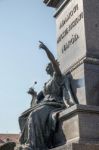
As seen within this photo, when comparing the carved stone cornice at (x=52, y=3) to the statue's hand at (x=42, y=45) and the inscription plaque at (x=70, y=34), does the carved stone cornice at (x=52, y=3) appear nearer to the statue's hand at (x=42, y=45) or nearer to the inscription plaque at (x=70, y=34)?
the inscription plaque at (x=70, y=34)

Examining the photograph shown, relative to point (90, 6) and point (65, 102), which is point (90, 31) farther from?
point (65, 102)

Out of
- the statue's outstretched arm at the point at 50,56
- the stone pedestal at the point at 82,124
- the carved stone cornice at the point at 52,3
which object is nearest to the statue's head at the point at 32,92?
the statue's outstretched arm at the point at 50,56

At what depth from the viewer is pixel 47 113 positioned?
1031 cm

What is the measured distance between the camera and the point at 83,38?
11.1m

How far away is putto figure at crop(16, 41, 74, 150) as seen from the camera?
1011 centimetres

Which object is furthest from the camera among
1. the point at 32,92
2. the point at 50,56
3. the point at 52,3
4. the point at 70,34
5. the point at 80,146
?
the point at 52,3

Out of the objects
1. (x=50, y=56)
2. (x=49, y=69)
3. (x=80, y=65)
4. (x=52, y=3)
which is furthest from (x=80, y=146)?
(x=52, y=3)

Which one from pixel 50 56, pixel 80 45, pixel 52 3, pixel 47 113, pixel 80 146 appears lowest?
pixel 80 146

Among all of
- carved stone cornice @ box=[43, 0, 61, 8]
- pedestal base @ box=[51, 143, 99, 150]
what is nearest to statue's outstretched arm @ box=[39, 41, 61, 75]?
carved stone cornice @ box=[43, 0, 61, 8]

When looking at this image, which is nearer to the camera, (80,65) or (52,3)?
(80,65)

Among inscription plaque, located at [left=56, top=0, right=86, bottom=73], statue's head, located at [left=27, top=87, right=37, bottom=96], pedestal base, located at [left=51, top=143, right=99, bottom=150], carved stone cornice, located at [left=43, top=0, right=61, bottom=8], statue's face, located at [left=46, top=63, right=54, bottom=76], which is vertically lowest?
pedestal base, located at [left=51, top=143, right=99, bottom=150]

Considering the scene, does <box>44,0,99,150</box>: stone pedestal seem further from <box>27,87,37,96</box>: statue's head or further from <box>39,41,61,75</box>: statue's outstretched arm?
<box>27,87,37,96</box>: statue's head

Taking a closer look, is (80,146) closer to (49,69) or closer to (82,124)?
(82,124)

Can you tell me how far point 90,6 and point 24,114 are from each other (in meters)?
3.36
